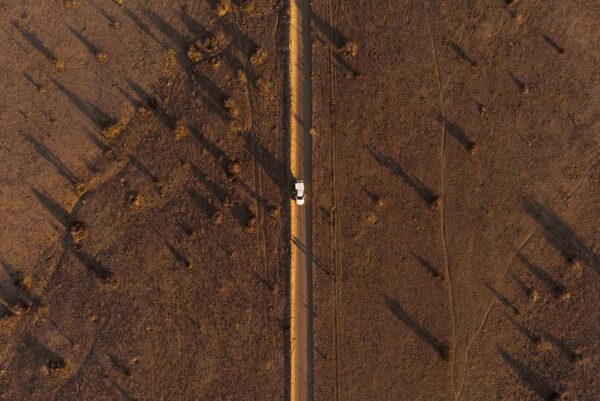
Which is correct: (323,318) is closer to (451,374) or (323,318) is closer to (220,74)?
(451,374)

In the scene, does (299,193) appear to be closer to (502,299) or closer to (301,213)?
(301,213)

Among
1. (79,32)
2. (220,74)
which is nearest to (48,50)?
(79,32)

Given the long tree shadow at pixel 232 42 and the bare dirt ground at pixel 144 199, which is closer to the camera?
the bare dirt ground at pixel 144 199

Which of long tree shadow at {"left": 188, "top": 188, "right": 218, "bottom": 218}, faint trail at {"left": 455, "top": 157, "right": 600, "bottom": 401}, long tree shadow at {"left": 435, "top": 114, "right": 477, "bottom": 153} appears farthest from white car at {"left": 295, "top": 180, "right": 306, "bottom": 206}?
faint trail at {"left": 455, "top": 157, "right": 600, "bottom": 401}

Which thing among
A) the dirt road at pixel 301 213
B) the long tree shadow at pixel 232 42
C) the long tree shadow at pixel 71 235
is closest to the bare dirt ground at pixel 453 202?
the dirt road at pixel 301 213

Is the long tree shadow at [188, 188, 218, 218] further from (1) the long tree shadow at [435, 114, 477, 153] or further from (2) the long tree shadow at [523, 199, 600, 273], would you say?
(2) the long tree shadow at [523, 199, 600, 273]

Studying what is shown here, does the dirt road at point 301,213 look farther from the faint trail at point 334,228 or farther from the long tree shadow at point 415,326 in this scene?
the long tree shadow at point 415,326

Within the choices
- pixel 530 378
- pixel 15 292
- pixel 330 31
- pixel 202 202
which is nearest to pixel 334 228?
pixel 202 202
